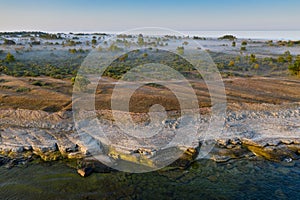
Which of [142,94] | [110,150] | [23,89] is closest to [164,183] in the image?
[110,150]

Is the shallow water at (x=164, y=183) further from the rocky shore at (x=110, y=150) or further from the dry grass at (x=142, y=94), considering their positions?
the dry grass at (x=142, y=94)

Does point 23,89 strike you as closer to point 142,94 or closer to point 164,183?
point 142,94

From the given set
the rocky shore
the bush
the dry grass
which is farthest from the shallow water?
the bush

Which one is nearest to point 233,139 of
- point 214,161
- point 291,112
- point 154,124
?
point 214,161

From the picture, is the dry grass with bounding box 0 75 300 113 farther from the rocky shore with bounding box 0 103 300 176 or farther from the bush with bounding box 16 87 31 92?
the rocky shore with bounding box 0 103 300 176

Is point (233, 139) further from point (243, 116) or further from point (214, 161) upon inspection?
Answer: point (243, 116)
